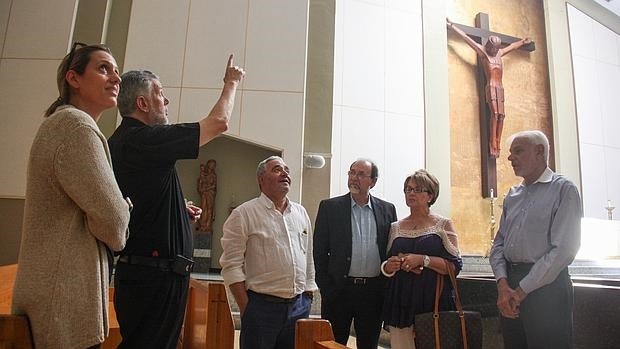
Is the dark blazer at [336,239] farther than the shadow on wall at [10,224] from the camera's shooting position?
No

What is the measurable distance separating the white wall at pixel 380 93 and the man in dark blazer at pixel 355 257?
298 cm

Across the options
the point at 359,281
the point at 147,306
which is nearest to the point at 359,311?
the point at 359,281

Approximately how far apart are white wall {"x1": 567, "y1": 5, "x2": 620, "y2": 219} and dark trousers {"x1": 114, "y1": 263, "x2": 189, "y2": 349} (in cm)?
732

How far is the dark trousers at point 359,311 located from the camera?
229cm

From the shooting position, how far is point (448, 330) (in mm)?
1886

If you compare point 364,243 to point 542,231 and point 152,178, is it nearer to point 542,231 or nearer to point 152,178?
point 542,231

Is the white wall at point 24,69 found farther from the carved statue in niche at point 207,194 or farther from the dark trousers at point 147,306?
the dark trousers at point 147,306

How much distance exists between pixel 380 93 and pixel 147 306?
203 inches

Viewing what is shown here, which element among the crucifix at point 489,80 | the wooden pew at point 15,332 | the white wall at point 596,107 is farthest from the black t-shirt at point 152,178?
the white wall at point 596,107

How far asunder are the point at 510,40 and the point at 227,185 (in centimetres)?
503

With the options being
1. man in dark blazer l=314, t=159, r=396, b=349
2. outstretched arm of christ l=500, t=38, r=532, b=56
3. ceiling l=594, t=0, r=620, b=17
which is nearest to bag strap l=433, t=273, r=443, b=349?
man in dark blazer l=314, t=159, r=396, b=349

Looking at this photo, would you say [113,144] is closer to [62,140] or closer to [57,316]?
[62,140]

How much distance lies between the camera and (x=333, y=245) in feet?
8.08

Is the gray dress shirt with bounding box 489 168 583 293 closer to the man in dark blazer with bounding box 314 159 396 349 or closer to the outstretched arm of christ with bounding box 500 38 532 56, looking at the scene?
the man in dark blazer with bounding box 314 159 396 349
